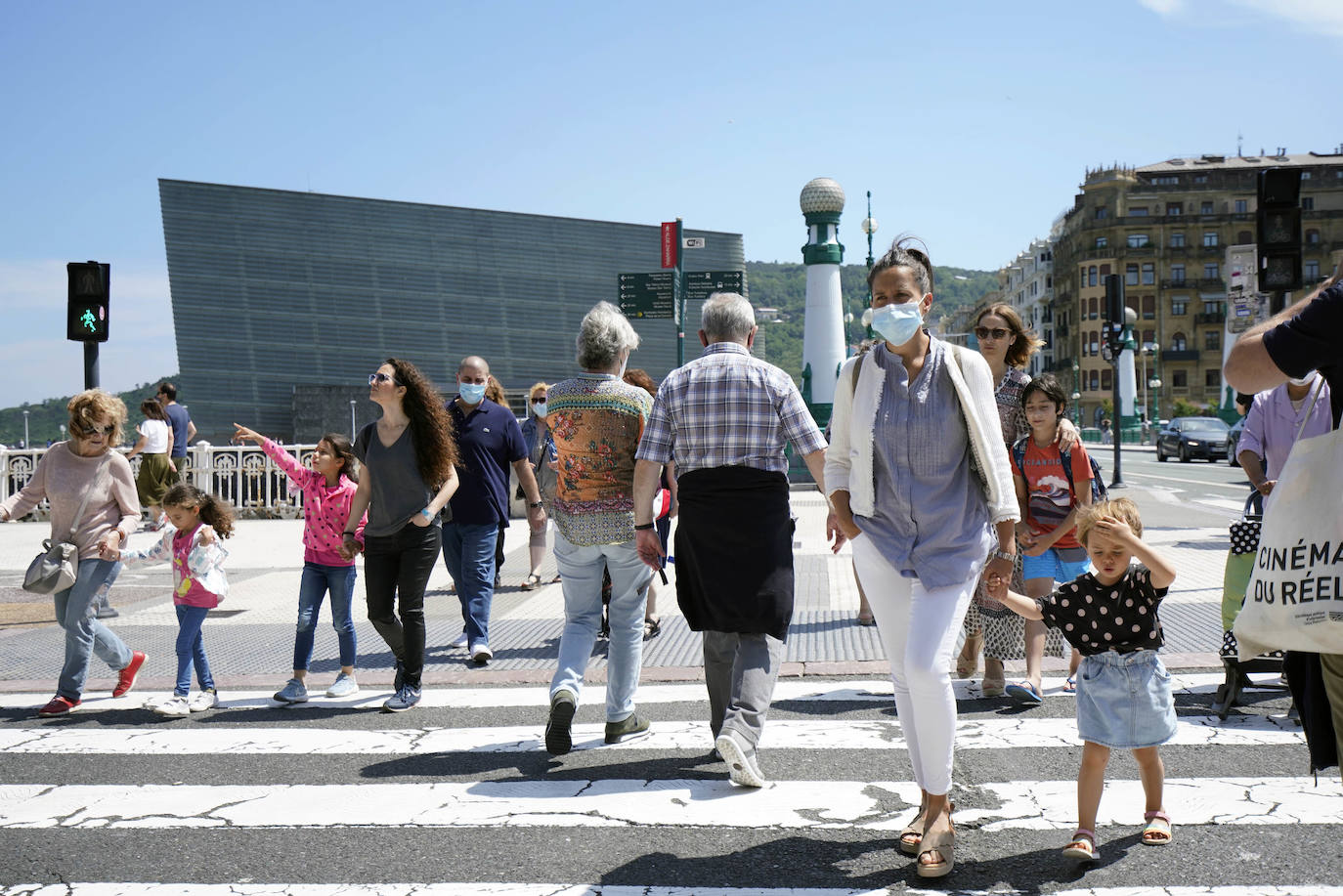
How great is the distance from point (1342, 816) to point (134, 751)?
5040mm

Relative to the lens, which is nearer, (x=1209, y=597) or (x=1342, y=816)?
(x=1342, y=816)

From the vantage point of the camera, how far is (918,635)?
3.70 m

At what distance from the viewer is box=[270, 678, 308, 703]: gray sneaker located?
6.38 m

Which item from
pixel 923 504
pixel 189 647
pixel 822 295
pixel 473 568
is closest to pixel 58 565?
pixel 189 647

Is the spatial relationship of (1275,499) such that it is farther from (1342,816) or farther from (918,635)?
(1342,816)

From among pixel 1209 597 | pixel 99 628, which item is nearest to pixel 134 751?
pixel 99 628

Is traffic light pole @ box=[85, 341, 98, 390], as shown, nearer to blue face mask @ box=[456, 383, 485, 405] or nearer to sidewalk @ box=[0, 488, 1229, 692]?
sidewalk @ box=[0, 488, 1229, 692]

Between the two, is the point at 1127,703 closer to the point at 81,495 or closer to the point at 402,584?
the point at 402,584

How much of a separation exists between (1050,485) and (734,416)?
6.43 ft

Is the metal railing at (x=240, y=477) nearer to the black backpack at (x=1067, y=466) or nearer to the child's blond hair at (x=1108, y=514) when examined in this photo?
the black backpack at (x=1067, y=466)

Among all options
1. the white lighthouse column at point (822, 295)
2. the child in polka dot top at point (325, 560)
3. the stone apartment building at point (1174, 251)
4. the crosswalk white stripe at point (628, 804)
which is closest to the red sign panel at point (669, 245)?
the white lighthouse column at point (822, 295)

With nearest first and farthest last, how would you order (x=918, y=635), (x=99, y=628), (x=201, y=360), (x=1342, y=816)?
(x=918, y=635), (x=1342, y=816), (x=99, y=628), (x=201, y=360)

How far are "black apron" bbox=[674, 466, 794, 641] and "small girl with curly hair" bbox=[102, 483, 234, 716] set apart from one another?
297cm

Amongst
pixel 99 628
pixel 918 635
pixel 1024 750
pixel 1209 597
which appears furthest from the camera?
pixel 1209 597
